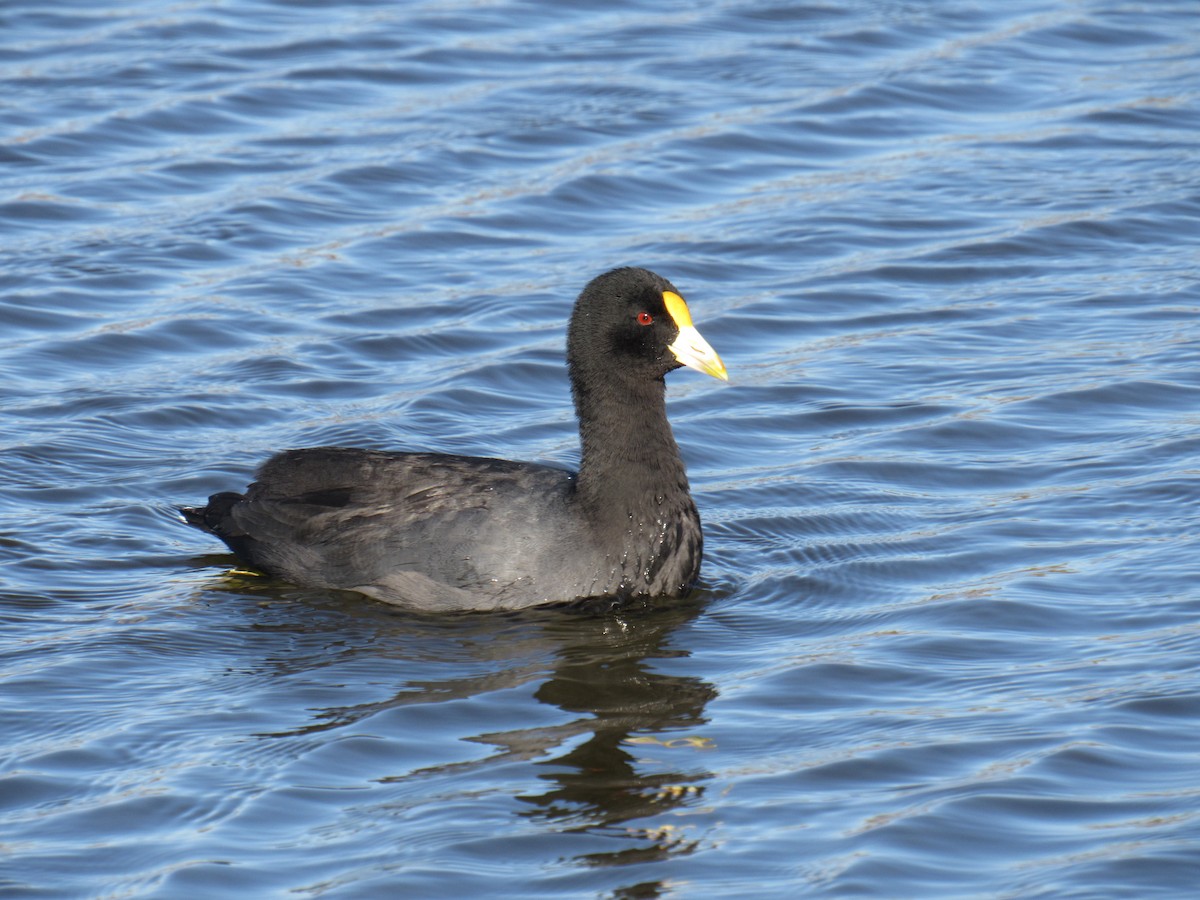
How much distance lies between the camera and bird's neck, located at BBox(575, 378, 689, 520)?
759 cm

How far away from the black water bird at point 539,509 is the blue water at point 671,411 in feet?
0.50

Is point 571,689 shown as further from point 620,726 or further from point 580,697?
point 620,726

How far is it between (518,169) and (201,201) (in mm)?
2083

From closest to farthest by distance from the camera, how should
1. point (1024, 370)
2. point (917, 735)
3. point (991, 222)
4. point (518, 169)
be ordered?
point (917, 735), point (1024, 370), point (991, 222), point (518, 169)

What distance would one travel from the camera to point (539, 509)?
7.52 metres

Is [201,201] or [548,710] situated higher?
[201,201]

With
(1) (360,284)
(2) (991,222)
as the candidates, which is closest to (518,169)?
(1) (360,284)

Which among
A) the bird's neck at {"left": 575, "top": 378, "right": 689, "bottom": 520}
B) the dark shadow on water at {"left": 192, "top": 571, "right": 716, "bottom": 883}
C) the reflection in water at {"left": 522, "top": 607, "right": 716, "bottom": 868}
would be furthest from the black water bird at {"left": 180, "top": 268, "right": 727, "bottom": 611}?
the reflection in water at {"left": 522, "top": 607, "right": 716, "bottom": 868}

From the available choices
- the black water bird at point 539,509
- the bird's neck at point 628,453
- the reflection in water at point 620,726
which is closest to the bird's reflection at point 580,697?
the reflection in water at point 620,726

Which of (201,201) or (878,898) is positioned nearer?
(878,898)

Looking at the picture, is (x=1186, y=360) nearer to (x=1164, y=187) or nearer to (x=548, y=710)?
(x=1164, y=187)

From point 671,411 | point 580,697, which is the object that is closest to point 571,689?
point 580,697

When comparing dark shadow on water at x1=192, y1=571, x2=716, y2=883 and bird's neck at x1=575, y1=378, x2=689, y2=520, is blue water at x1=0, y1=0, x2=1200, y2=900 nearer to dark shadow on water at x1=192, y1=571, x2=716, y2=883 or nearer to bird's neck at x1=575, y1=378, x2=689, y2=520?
dark shadow on water at x1=192, y1=571, x2=716, y2=883

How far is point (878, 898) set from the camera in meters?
5.37
